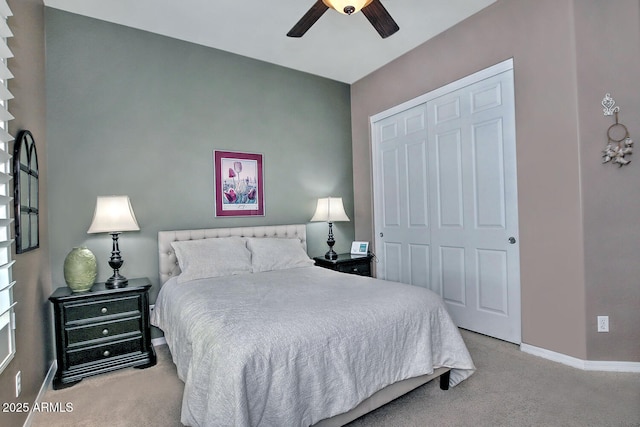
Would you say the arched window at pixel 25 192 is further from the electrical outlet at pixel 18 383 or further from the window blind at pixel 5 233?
the electrical outlet at pixel 18 383

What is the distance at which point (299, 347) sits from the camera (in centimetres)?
155

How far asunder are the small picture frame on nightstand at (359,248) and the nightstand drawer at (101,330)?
251cm

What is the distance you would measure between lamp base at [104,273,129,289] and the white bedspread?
61cm

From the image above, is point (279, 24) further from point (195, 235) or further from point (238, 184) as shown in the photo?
point (195, 235)

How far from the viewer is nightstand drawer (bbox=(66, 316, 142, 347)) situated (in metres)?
2.49

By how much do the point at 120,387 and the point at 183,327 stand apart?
925 millimetres

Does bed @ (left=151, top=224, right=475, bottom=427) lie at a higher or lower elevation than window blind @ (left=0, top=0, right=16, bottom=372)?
lower

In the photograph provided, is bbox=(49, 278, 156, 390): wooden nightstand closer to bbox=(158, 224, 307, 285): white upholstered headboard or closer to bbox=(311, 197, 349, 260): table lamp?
bbox=(158, 224, 307, 285): white upholstered headboard

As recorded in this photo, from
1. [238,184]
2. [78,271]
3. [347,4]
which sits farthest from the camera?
[238,184]

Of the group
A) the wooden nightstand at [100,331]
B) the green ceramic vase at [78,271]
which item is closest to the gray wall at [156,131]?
the green ceramic vase at [78,271]

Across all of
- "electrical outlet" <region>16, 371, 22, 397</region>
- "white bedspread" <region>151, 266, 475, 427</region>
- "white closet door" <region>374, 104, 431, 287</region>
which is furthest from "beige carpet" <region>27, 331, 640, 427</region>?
"white closet door" <region>374, 104, 431, 287</region>

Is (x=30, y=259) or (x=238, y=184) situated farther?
(x=238, y=184)

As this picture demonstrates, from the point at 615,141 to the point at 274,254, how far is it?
9.60ft

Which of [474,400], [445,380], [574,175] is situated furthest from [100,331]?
[574,175]
